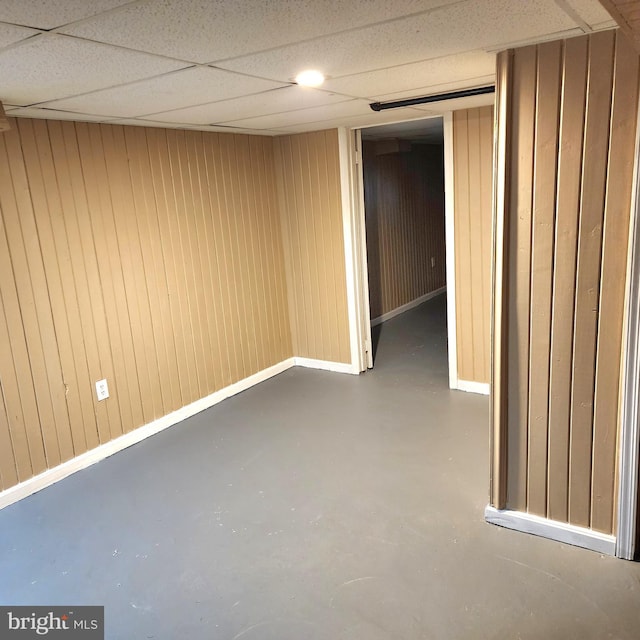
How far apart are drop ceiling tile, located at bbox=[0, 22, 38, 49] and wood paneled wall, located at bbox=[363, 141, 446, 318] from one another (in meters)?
4.44

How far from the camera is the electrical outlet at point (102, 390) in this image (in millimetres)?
3451

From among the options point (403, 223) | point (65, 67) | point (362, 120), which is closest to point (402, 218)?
point (403, 223)

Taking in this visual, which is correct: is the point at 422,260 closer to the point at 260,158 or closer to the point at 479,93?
the point at 260,158

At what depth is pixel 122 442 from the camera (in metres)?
3.60

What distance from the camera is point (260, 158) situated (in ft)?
15.0

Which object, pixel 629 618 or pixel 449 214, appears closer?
pixel 629 618

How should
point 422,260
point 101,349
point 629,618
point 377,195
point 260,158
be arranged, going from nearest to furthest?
point 629,618 → point 101,349 → point 260,158 → point 377,195 → point 422,260

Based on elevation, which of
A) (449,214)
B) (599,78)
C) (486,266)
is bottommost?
(486,266)

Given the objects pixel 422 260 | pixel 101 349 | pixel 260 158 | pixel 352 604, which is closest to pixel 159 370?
pixel 101 349

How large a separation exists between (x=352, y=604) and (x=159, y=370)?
222cm

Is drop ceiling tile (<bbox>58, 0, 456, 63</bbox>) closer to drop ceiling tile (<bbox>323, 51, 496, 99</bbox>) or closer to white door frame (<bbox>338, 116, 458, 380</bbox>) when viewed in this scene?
drop ceiling tile (<bbox>323, 51, 496, 99</bbox>)

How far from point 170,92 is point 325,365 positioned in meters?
2.86

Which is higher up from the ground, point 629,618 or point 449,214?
point 449,214

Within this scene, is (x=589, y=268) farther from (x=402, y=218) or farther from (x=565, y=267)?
(x=402, y=218)
